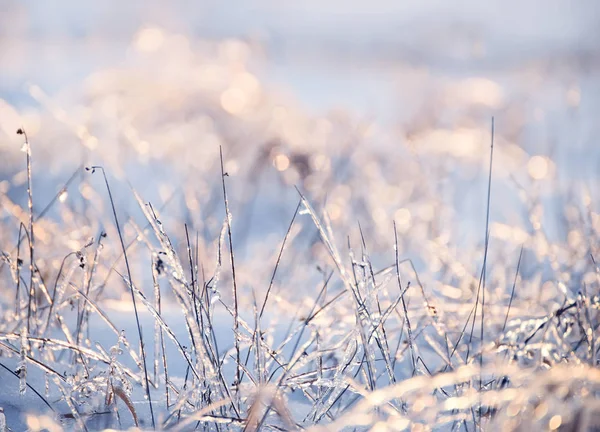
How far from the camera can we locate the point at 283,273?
3.56 meters

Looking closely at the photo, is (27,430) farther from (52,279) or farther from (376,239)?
(376,239)

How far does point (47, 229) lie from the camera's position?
318 cm

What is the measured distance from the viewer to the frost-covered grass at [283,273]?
135cm

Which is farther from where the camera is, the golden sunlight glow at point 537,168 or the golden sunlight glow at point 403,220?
the golden sunlight glow at point 403,220

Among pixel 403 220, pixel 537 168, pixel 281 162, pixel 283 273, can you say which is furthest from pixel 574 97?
pixel 281 162

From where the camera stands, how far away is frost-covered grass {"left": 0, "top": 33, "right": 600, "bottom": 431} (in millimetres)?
1351

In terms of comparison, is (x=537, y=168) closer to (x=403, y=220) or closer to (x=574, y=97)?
(x=574, y=97)

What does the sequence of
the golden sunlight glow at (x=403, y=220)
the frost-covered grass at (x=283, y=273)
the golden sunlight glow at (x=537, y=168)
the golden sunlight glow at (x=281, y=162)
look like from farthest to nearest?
the golden sunlight glow at (x=281, y=162)
the golden sunlight glow at (x=403, y=220)
the golden sunlight glow at (x=537, y=168)
the frost-covered grass at (x=283, y=273)

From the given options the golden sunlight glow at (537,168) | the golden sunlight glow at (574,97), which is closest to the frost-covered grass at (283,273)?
the golden sunlight glow at (537,168)

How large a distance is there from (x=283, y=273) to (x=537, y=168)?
1.63m

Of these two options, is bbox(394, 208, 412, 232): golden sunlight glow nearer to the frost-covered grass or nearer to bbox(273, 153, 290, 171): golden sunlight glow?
the frost-covered grass

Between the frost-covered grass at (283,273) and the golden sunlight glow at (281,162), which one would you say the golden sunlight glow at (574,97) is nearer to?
the frost-covered grass at (283,273)

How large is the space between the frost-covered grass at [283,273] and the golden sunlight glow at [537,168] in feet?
0.07

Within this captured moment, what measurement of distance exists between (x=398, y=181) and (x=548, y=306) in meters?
4.73
